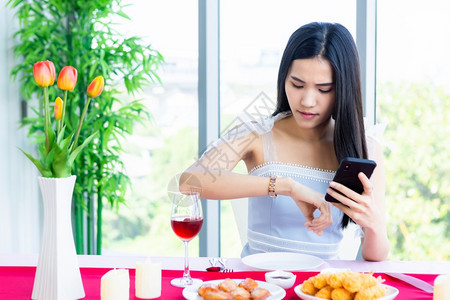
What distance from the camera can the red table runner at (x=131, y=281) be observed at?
131 cm

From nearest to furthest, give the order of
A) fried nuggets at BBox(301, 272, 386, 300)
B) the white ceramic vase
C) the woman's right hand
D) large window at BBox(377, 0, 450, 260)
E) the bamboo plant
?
1. fried nuggets at BBox(301, 272, 386, 300)
2. the white ceramic vase
3. the woman's right hand
4. large window at BBox(377, 0, 450, 260)
5. the bamboo plant

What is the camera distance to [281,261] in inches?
63.9

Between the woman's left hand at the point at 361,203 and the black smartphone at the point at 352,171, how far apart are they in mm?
14

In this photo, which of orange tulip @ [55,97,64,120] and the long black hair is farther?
the long black hair

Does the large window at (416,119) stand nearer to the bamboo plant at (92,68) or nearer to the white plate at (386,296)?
the bamboo plant at (92,68)

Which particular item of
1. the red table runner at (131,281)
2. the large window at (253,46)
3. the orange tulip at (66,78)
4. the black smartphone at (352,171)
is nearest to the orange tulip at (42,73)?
the orange tulip at (66,78)

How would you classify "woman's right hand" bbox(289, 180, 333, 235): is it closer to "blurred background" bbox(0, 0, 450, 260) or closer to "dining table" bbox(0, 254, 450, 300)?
"dining table" bbox(0, 254, 450, 300)

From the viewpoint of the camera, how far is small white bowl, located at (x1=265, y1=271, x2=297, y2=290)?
1.33 meters

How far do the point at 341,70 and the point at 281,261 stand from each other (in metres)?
0.73

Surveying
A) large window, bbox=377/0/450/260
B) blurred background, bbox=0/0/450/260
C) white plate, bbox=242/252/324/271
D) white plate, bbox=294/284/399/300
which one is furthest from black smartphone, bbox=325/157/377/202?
large window, bbox=377/0/450/260

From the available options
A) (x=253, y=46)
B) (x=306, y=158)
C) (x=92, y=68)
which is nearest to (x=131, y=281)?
(x=306, y=158)

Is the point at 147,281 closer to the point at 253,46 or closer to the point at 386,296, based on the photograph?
the point at 386,296

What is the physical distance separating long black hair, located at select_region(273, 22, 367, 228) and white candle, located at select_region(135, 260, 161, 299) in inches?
36.8

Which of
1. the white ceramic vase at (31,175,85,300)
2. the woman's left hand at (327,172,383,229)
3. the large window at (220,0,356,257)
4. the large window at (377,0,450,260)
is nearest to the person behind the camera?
the white ceramic vase at (31,175,85,300)
